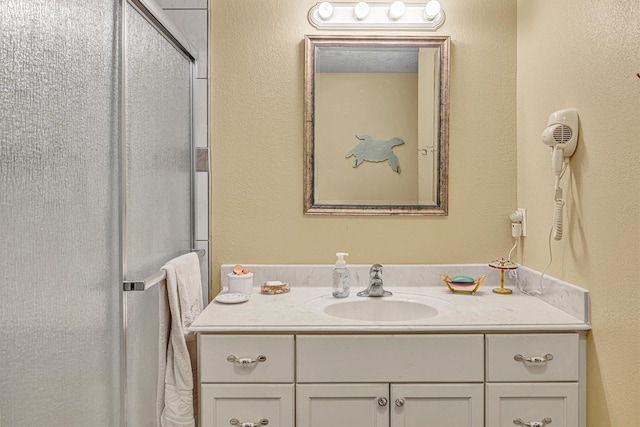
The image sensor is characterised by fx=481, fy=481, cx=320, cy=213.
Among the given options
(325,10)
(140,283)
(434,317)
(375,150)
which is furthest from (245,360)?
(325,10)

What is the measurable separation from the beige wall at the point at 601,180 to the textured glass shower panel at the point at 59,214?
1.38 meters

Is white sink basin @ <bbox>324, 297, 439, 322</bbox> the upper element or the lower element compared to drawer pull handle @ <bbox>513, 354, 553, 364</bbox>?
upper

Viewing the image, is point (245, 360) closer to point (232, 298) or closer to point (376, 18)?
point (232, 298)

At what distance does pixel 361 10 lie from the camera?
1.99m

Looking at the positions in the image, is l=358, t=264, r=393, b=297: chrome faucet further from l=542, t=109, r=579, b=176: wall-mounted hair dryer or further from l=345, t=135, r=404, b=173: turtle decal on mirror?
l=542, t=109, r=579, b=176: wall-mounted hair dryer

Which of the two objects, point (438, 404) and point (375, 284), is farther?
point (375, 284)

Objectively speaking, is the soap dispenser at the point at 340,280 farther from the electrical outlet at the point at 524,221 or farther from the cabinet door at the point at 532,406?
the electrical outlet at the point at 524,221

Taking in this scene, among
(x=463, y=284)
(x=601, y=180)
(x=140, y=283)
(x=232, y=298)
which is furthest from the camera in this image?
(x=463, y=284)

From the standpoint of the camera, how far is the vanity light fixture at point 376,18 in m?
2.01

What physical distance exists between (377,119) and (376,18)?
0.42 m

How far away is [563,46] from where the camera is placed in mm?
1635

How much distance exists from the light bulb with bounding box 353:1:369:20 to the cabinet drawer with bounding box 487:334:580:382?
4.42ft

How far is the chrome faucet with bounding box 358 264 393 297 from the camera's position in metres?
1.89

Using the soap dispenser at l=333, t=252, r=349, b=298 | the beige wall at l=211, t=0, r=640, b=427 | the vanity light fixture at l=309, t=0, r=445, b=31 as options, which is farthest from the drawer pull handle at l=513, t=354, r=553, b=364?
the vanity light fixture at l=309, t=0, r=445, b=31
